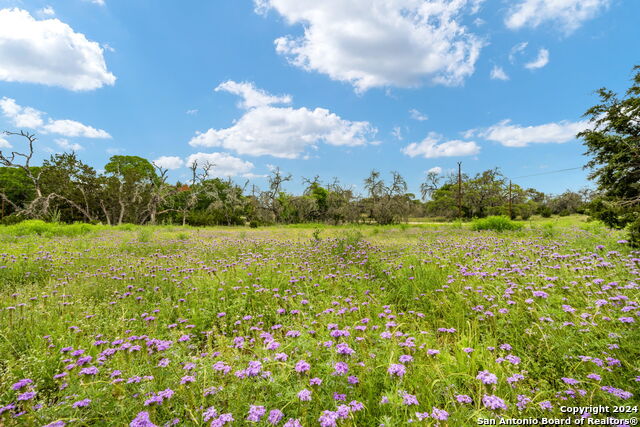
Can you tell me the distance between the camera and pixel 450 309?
11.4 ft

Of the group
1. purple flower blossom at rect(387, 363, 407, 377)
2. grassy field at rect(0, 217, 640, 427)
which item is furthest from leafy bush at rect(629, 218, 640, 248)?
purple flower blossom at rect(387, 363, 407, 377)

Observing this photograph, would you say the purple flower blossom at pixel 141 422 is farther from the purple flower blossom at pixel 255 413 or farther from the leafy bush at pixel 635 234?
the leafy bush at pixel 635 234

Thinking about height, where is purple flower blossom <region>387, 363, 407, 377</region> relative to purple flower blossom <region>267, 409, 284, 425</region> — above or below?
above

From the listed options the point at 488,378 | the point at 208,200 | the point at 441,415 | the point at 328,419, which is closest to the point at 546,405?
the point at 488,378

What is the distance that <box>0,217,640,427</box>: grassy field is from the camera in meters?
1.76

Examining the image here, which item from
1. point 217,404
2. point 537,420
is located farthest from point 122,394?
point 537,420

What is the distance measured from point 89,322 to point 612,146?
1099cm

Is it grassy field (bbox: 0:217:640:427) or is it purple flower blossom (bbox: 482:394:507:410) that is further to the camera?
grassy field (bbox: 0:217:640:427)

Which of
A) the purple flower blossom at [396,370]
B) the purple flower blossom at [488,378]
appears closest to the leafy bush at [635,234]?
the purple flower blossom at [488,378]

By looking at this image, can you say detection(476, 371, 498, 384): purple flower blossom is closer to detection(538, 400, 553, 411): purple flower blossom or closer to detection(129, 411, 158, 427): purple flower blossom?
detection(538, 400, 553, 411): purple flower blossom

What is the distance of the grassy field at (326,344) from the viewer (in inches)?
69.3

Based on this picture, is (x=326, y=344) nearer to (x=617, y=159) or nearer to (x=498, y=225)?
(x=617, y=159)

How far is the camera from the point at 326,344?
2.13m

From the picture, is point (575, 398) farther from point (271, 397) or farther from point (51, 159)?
point (51, 159)
